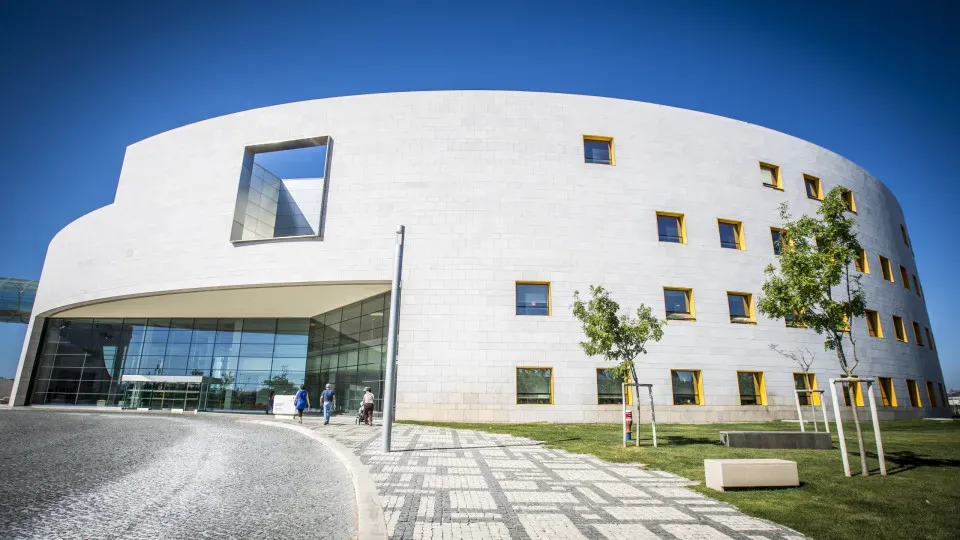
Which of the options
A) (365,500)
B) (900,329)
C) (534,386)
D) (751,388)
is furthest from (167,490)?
(900,329)

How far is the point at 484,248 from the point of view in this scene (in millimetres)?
23062

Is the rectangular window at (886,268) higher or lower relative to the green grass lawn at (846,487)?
higher

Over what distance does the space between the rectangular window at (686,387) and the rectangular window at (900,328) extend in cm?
1689

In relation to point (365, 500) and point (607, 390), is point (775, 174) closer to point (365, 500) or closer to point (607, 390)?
point (607, 390)

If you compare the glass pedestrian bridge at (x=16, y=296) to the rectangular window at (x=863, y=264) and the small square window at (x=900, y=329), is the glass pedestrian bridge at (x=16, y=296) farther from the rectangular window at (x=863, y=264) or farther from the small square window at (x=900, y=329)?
the small square window at (x=900, y=329)

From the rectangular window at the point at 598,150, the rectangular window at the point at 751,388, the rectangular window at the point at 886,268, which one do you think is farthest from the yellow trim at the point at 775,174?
the rectangular window at the point at 751,388

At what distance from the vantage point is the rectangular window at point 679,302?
23.4 metres

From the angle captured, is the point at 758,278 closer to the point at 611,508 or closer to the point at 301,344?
the point at 611,508

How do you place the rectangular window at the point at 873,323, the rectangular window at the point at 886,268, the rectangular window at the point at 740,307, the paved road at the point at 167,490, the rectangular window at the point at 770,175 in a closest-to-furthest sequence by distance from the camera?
1. the paved road at the point at 167,490
2. the rectangular window at the point at 740,307
3. the rectangular window at the point at 770,175
4. the rectangular window at the point at 873,323
5. the rectangular window at the point at 886,268

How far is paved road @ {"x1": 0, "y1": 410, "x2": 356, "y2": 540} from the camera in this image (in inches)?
198

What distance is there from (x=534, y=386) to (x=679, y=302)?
866 cm

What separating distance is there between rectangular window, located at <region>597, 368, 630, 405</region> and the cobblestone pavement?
36.7 feet

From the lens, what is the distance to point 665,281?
2361cm

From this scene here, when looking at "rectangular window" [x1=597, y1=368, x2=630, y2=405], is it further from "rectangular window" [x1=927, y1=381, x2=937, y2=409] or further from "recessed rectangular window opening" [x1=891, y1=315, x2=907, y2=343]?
"rectangular window" [x1=927, y1=381, x2=937, y2=409]
